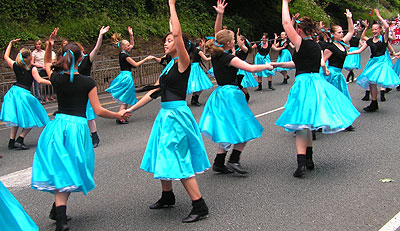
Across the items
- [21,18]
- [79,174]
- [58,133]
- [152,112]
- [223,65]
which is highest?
[21,18]

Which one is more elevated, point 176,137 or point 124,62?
point 124,62

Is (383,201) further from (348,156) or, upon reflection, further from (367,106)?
(367,106)

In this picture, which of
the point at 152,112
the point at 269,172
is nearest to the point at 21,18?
the point at 152,112

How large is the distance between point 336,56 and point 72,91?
5.47 metres

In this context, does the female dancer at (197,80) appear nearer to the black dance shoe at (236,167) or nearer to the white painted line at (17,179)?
the white painted line at (17,179)

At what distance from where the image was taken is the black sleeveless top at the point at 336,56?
815 centimetres

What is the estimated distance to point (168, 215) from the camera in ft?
16.4

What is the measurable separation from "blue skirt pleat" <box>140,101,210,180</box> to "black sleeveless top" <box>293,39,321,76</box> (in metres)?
1.95

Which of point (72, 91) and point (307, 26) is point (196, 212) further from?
point (307, 26)

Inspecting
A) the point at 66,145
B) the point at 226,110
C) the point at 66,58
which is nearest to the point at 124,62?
the point at 226,110

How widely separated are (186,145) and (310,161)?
7.61 ft

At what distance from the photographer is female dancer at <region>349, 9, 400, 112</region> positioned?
10086 millimetres

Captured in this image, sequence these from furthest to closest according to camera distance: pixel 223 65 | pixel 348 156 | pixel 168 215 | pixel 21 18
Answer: pixel 21 18, pixel 348 156, pixel 223 65, pixel 168 215

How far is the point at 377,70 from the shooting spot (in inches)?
401
